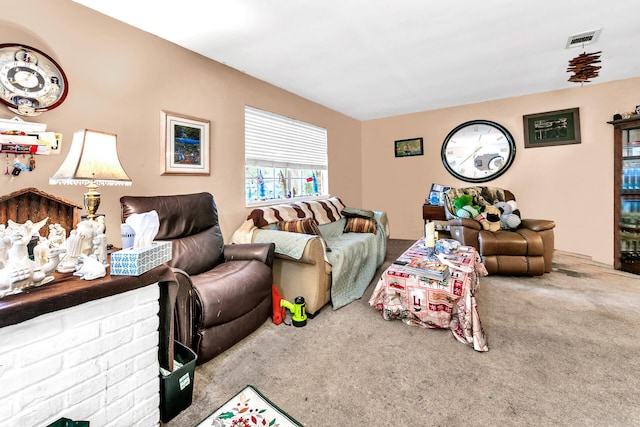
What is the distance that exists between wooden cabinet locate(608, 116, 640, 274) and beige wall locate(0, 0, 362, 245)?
415cm

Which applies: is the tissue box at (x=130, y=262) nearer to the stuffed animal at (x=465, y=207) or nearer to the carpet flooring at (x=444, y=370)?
the carpet flooring at (x=444, y=370)

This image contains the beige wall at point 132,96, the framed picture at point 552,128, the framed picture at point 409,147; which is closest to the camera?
the beige wall at point 132,96

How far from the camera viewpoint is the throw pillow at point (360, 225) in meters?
3.58

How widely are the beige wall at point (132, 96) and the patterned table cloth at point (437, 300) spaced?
1.71m

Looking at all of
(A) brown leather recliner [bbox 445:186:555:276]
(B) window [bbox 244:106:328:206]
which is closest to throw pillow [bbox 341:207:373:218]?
(B) window [bbox 244:106:328:206]

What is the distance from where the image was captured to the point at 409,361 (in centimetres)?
169

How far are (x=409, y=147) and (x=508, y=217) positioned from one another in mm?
2125

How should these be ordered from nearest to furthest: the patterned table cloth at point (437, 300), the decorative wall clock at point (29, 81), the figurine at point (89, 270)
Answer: the figurine at point (89, 270) → the decorative wall clock at point (29, 81) → the patterned table cloth at point (437, 300)

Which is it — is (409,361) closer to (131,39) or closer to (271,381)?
(271,381)

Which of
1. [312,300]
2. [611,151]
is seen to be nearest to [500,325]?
[312,300]

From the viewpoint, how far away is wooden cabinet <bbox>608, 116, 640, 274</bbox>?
3254mm

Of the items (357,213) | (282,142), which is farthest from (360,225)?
(282,142)

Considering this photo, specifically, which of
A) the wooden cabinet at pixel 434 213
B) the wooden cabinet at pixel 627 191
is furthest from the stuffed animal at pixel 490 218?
the wooden cabinet at pixel 627 191

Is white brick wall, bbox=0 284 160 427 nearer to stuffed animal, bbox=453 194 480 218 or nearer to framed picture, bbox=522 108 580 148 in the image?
stuffed animal, bbox=453 194 480 218
